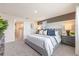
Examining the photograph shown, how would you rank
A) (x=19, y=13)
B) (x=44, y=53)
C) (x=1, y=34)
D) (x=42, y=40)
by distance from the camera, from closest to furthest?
(x=1, y=34)
(x=44, y=53)
(x=42, y=40)
(x=19, y=13)

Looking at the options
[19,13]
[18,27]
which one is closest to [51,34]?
[18,27]

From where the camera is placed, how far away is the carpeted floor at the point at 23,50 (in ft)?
9.88

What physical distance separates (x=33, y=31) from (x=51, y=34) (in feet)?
2.10

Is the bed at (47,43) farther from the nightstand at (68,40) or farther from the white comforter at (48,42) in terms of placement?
the nightstand at (68,40)

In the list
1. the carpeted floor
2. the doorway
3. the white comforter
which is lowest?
the carpeted floor

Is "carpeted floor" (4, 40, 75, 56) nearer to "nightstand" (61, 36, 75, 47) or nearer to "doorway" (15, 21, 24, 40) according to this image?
"nightstand" (61, 36, 75, 47)

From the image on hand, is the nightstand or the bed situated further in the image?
the nightstand

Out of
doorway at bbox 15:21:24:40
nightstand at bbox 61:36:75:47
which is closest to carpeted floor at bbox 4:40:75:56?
nightstand at bbox 61:36:75:47

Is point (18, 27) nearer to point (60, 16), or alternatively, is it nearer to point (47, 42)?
point (47, 42)

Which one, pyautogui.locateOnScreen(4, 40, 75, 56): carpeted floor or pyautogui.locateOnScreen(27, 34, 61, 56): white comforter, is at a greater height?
pyautogui.locateOnScreen(27, 34, 61, 56): white comforter

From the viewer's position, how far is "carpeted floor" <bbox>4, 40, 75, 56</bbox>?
3.01 m

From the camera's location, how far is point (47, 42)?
3.00 m

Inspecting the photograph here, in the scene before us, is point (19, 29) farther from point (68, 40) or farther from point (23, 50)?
point (68, 40)

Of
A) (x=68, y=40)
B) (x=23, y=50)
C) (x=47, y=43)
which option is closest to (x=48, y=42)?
(x=47, y=43)
